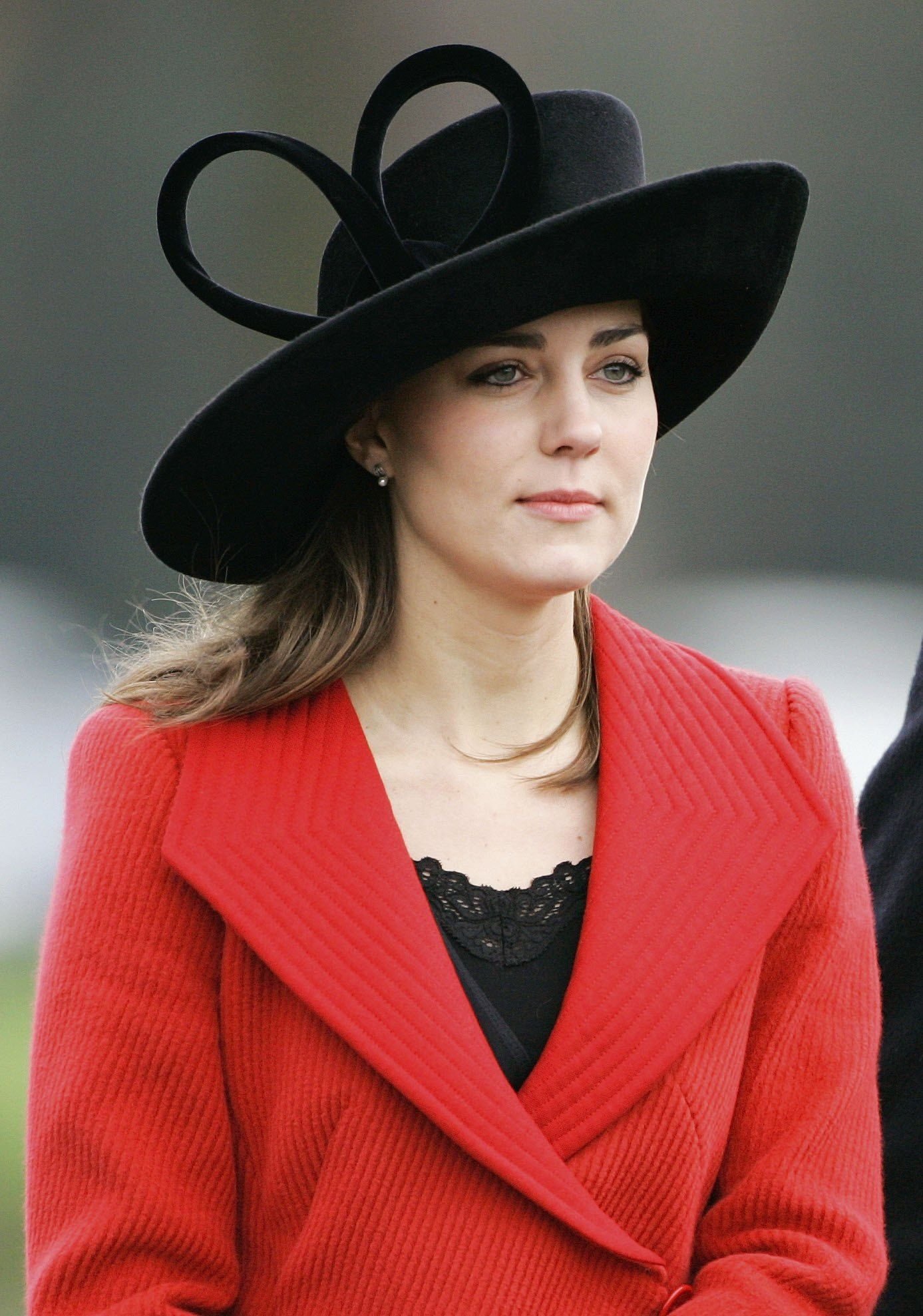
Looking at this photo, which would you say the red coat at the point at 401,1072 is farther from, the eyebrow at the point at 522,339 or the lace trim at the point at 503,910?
the eyebrow at the point at 522,339

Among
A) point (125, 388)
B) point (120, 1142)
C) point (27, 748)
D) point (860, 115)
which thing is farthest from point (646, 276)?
point (860, 115)

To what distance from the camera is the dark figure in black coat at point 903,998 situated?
232 cm

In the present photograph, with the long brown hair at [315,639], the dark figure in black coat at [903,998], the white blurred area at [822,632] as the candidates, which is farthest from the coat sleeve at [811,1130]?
the white blurred area at [822,632]

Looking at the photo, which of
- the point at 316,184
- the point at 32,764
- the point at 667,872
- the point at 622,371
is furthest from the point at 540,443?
the point at 32,764

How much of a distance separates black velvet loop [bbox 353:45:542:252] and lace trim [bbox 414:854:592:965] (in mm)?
757

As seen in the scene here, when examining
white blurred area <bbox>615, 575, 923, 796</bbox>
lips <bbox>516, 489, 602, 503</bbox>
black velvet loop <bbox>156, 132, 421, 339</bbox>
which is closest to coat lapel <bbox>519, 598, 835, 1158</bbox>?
lips <bbox>516, 489, 602, 503</bbox>

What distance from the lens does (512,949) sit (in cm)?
217

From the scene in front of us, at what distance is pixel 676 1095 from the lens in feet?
6.86

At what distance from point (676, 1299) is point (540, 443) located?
1.00m

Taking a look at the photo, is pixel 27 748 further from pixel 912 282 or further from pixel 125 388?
pixel 912 282

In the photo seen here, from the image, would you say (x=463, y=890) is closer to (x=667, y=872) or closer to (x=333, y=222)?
(x=667, y=872)

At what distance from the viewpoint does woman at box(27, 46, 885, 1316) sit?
6.66 ft

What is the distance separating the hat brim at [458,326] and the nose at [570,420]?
0.10m

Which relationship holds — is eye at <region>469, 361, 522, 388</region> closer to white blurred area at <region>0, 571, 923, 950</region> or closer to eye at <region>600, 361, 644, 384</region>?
eye at <region>600, 361, 644, 384</region>
